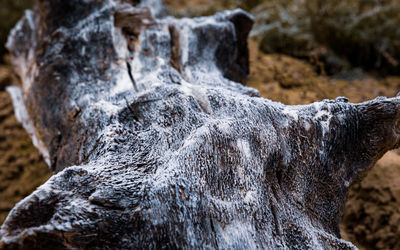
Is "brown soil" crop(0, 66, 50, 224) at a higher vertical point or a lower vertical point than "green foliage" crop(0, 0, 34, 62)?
lower

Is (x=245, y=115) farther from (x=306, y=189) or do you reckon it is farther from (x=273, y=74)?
(x=273, y=74)

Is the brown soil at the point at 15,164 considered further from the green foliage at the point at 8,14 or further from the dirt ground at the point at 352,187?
the green foliage at the point at 8,14

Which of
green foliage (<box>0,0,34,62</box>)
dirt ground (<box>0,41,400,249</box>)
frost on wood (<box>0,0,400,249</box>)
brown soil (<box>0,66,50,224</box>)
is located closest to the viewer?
frost on wood (<box>0,0,400,249</box>)

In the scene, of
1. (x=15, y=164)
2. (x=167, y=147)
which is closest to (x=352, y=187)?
(x=167, y=147)

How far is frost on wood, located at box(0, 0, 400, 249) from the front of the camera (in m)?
0.89

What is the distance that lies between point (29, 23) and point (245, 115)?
193 cm

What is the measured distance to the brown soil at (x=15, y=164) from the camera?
2215 millimetres

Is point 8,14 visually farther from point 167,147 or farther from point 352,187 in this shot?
point 352,187

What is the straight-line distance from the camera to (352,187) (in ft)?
6.25

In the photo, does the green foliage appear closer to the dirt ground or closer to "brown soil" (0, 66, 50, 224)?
the dirt ground

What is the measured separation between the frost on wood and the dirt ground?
0.54 meters

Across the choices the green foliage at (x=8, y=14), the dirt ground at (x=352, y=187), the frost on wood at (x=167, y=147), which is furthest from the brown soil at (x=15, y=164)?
the green foliage at (x=8, y=14)

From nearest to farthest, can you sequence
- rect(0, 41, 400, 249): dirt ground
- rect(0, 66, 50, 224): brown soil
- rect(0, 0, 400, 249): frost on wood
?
rect(0, 0, 400, 249): frost on wood, rect(0, 41, 400, 249): dirt ground, rect(0, 66, 50, 224): brown soil

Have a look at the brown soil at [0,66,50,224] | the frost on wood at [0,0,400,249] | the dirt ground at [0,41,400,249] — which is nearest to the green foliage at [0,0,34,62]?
the dirt ground at [0,41,400,249]
